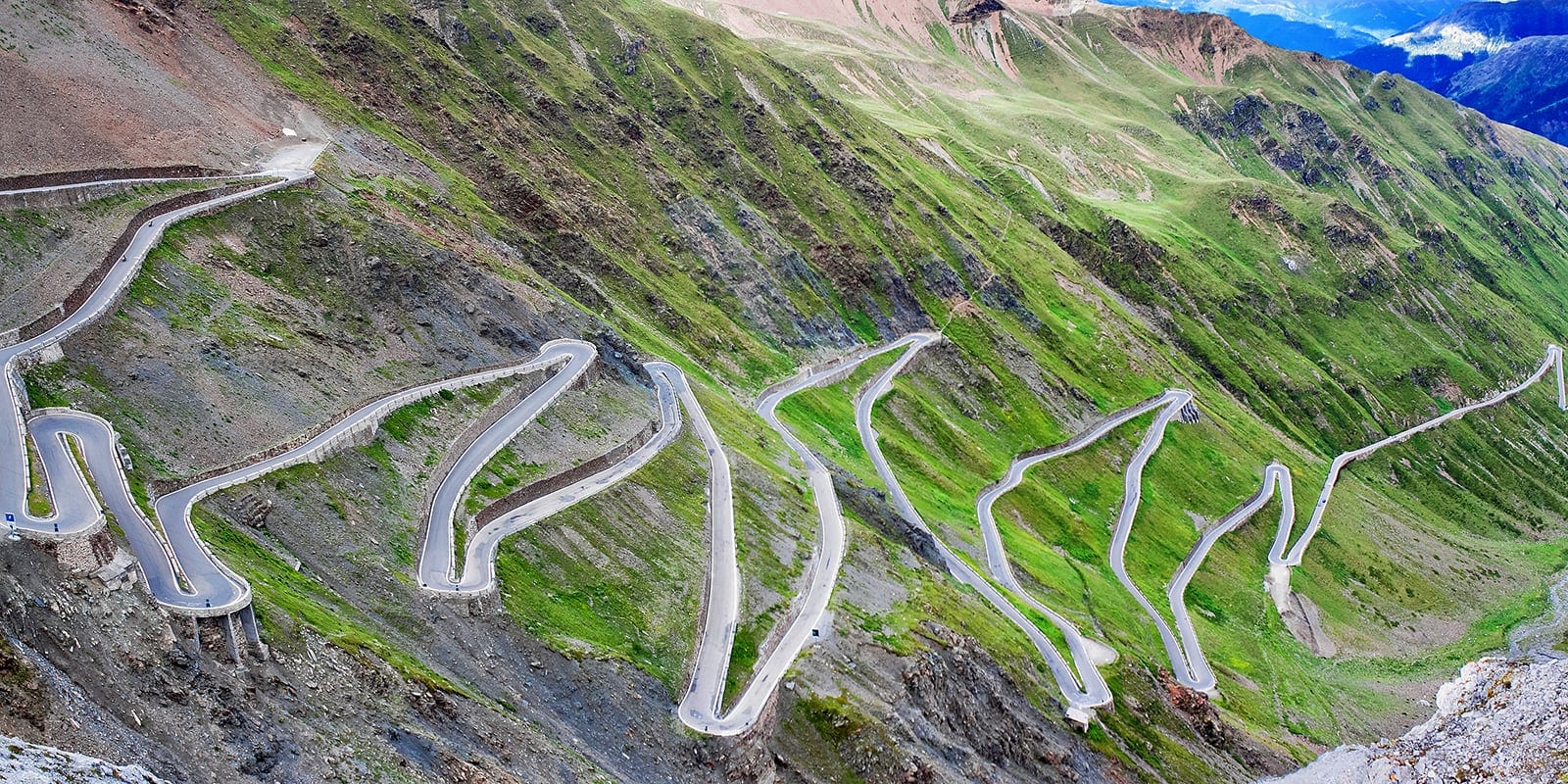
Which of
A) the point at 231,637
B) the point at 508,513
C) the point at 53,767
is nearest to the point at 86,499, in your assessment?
the point at 231,637

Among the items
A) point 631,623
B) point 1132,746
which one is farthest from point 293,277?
point 1132,746

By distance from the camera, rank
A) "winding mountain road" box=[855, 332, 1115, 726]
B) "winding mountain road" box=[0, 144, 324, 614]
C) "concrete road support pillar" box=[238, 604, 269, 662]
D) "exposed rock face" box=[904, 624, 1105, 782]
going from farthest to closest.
Result: "winding mountain road" box=[855, 332, 1115, 726] → "exposed rock face" box=[904, 624, 1105, 782] → "winding mountain road" box=[0, 144, 324, 614] → "concrete road support pillar" box=[238, 604, 269, 662]

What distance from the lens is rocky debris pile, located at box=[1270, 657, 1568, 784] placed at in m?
80.6

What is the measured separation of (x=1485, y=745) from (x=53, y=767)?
99081 millimetres

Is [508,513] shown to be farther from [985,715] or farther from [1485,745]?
[1485,745]

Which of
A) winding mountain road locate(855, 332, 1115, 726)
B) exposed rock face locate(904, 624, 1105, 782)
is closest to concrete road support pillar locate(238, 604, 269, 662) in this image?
exposed rock face locate(904, 624, 1105, 782)

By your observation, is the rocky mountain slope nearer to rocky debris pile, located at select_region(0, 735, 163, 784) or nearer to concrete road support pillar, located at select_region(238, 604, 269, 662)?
concrete road support pillar, located at select_region(238, 604, 269, 662)

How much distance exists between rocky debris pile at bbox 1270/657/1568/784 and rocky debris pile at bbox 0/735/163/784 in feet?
290

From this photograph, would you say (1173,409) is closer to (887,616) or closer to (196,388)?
(887,616)

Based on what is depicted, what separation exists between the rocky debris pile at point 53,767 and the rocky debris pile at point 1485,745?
88.4 m

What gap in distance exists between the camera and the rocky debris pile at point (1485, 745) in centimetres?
8056

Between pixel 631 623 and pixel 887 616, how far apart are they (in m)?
19.4

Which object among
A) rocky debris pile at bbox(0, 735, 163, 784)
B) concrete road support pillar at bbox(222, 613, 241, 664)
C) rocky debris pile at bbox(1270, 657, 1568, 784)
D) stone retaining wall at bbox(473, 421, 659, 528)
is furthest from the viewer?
rocky debris pile at bbox(1270, 657, 1568, 784)

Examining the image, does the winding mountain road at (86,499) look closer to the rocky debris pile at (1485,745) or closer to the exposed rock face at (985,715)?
the exposed rock face at (985,715)
